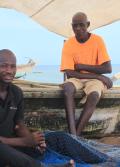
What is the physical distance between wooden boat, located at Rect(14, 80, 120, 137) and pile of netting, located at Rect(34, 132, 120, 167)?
42.7 inches

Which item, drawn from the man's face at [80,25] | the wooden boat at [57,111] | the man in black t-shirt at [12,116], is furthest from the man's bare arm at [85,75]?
the man in black t-shirt at [12,116]

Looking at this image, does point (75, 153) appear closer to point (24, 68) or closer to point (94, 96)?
point (94, 96)

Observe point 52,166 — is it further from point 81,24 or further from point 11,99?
point 81,24

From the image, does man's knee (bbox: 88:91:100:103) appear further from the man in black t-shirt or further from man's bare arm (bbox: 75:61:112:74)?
the man in black t-shirt

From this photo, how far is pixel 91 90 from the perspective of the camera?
5992 millimetres

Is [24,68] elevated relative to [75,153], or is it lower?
elevated

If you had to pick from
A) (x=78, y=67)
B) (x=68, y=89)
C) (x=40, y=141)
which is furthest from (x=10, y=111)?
(x=78, y=67)

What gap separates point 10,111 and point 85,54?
192 centimetres

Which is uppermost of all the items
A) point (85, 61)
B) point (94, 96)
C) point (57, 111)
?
point (85, 61)

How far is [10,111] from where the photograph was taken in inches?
178

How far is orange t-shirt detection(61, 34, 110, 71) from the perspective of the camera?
6195 millimetres

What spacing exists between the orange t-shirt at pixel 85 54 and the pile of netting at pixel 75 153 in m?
1.40

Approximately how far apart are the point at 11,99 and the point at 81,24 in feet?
6.09

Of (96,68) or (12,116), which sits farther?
(96,68)
